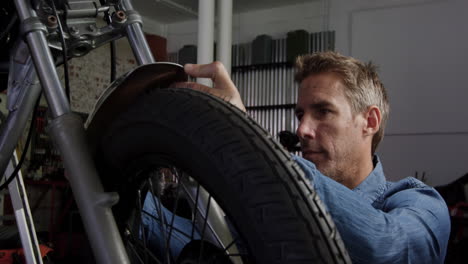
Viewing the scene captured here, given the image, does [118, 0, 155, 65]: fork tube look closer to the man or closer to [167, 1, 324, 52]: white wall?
the man

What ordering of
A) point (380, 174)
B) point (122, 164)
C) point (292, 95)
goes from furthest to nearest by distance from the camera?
point (292, 95)
point (380, 174)
point (122, 164)

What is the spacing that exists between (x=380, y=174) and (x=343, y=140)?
0.12 metres

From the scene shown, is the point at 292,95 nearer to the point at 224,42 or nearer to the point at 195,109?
the point at 224,42

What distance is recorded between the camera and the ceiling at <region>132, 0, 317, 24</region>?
6.22 metres

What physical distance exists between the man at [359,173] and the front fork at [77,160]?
0.40m

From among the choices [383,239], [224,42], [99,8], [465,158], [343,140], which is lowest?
[465,158]

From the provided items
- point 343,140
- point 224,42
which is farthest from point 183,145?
point 224,42

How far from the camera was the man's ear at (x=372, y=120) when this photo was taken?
127 centimetres

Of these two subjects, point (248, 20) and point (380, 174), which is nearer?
point (380, 174)

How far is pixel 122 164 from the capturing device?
0.61 m

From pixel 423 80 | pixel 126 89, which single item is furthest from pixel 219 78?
pixel 423 80

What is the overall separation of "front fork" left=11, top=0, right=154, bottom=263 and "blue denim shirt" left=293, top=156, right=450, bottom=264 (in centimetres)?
34

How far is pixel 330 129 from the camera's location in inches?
47.3

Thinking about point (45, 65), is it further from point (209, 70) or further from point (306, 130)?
point (306, 130)
